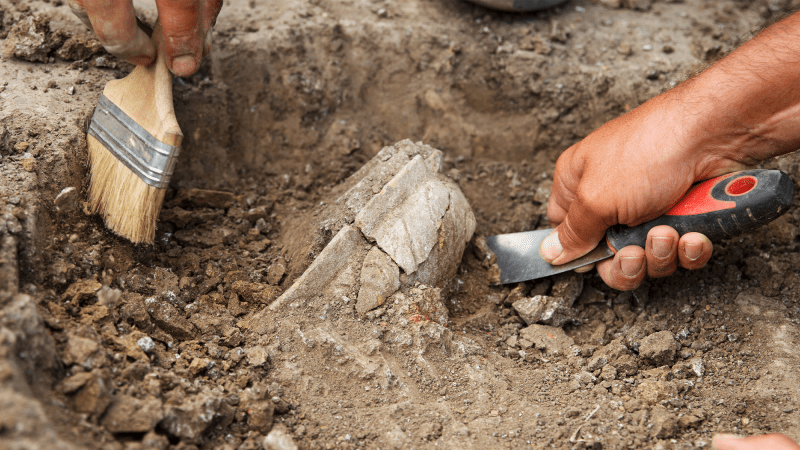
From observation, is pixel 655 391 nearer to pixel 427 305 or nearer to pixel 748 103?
pixel 427 305

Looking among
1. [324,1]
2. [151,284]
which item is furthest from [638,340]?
[324,1]

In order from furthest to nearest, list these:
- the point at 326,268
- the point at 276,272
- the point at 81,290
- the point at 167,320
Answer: the point at 276,272
the point at 326,268
the point at 167,320
the point at 81,290

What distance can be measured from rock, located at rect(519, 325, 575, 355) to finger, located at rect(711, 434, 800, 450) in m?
0.68

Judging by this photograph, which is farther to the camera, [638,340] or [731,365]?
Answer: [638,340]

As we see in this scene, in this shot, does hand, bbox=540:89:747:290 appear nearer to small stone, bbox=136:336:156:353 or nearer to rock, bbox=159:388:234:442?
rock, bbox=159:388:234:442

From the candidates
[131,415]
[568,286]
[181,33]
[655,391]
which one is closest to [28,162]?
[181,33]

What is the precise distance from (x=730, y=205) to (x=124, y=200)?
2370 millimetres

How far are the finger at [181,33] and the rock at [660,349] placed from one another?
224 centimetres

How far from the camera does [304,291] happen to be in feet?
7.14

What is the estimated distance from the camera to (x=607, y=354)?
226cm

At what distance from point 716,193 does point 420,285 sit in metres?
1.24

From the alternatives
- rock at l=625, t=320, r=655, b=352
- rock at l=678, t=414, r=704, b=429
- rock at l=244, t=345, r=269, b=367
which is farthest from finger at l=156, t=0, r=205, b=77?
rock at l=678, t=414, r=704, b=429

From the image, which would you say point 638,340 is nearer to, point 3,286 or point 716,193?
point 716,193

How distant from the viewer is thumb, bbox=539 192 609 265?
2277 mm
